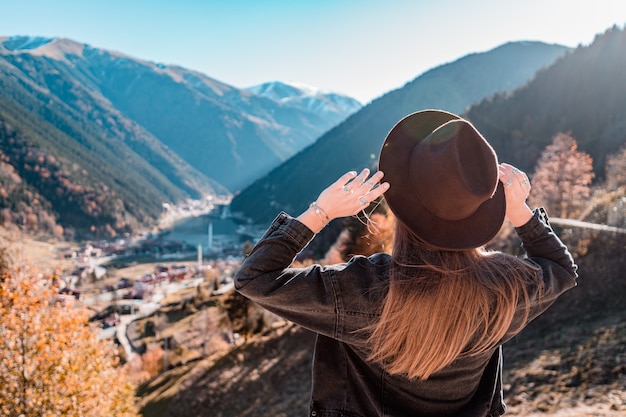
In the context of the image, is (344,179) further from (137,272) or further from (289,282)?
(137,272)

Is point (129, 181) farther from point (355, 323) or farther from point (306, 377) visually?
point (355, 323)

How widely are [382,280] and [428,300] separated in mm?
184

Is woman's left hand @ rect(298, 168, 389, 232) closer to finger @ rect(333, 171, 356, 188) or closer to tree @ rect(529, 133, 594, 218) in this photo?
finger @ rect(333, 171, 356, 188)

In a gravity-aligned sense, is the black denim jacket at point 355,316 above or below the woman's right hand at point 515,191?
below

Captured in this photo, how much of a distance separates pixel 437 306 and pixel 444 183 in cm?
46

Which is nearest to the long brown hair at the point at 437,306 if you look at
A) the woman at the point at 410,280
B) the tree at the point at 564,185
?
the woman at the point at 410,280

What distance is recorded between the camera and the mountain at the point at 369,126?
145 m

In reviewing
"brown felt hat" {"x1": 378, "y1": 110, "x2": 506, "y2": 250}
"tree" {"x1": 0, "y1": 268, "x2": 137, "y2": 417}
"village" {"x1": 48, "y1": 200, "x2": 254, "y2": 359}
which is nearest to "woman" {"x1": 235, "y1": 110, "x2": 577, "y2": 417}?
"brown felt hat" {"x1": 378, "y1": 110, "x2": 506, "y2": 250}

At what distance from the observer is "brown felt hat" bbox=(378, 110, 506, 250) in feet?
4.57

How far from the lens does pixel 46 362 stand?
30.1 feet

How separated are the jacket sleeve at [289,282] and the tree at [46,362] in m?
10.0

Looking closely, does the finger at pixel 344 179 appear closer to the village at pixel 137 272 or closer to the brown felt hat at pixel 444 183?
the brown felt hat at pixel 444 183

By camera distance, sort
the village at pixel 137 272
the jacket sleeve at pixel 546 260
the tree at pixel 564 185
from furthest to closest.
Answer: the village at pixel 137 272 < the tree at pixel 564 185 < the jacket sleeve at pixel 546 260

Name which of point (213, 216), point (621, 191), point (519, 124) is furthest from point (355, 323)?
point (213, 216)
